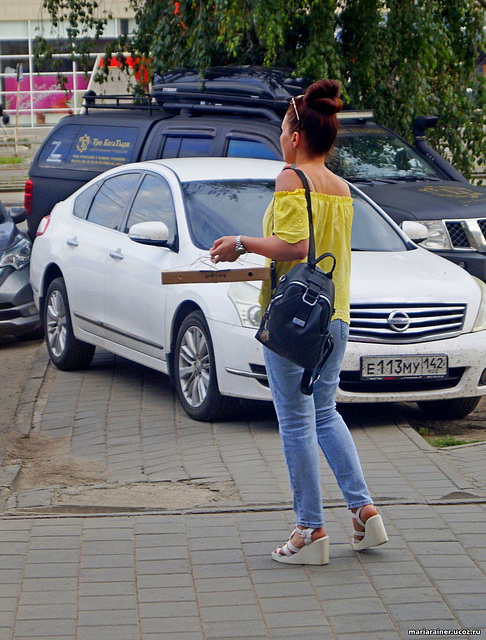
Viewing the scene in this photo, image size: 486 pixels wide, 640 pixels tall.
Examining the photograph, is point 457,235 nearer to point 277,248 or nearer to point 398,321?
point 398,321

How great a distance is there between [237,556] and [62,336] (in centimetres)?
444

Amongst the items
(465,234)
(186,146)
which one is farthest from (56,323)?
(465,234)

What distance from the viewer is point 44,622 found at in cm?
388

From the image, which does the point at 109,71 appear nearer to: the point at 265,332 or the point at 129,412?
the point at 129,412

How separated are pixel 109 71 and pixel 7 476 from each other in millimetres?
11751

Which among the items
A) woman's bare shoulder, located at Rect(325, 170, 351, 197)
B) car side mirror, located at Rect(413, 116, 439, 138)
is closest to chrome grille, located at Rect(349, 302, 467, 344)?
woman's bare shoulder, located at Rect(325, 170, 351, 197)

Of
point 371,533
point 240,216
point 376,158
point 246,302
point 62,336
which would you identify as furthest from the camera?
point 376,158

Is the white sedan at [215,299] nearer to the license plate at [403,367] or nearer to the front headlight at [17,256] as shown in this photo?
the license plate at [403,367]

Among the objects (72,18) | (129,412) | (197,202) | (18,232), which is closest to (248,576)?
(129,412)

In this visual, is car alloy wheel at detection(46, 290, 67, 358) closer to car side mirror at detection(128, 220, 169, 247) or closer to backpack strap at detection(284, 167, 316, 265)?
car side mirror at detection(128, 220, 169, 247)

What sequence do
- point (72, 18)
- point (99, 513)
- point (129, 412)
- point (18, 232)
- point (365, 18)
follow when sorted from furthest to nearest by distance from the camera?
point (72, 18) → point (365, 18) → point (18, 232) → point (129, 412) → point (99, 513)

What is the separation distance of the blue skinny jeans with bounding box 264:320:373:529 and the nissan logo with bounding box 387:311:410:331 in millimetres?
2181

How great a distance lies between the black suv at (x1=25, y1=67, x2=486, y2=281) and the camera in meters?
10.0

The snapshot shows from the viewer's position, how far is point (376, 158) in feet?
35.6
